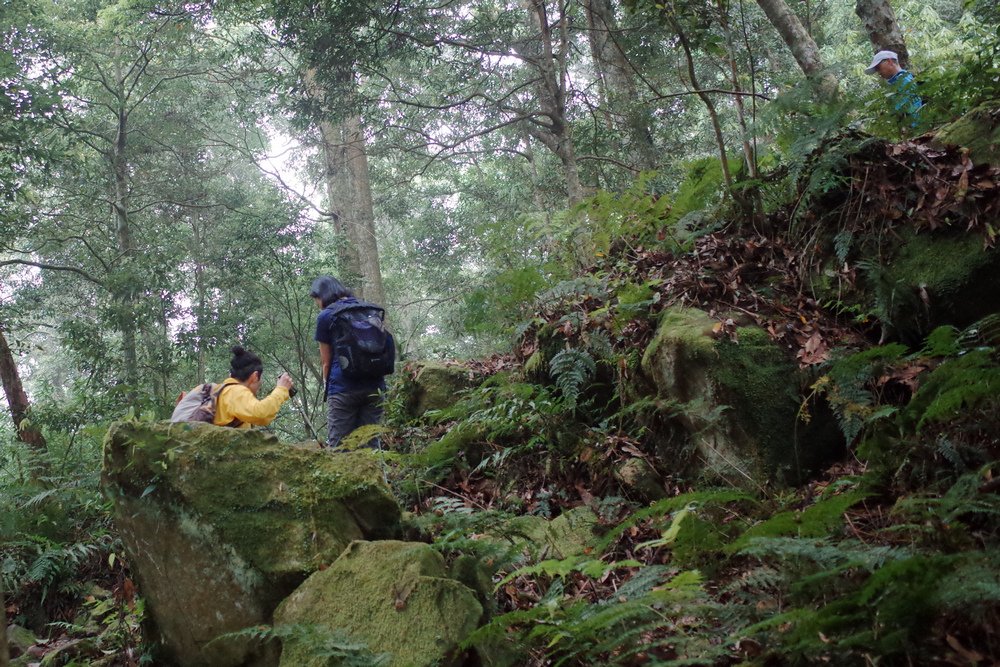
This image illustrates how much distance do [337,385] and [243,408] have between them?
3.88ft

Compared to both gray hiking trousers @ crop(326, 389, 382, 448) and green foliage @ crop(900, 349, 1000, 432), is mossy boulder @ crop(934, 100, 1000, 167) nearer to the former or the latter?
green foliage @ crop(900, 349, 1000, 432)

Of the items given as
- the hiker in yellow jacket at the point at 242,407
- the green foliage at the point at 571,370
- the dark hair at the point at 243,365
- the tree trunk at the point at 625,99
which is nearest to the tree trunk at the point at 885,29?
the tree trunk at the point at 625,99

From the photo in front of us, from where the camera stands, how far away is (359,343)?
6.43 meters

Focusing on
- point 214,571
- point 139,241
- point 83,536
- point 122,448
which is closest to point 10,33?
point 139,241

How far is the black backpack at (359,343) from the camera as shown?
21.1ft

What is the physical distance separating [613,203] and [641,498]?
3.14m

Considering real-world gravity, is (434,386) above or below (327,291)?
below

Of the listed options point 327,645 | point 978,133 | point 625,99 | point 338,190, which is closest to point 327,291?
point 327,645

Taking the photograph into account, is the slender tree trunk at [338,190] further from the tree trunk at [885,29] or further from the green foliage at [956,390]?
the green foliage at [956,390]

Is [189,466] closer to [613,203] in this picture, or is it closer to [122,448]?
[122,448]

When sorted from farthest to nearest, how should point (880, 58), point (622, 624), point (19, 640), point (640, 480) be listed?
point (880, 58) → point (19, 640) → point (640, 480) → point (622, 624)

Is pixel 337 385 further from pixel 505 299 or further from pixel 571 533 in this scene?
pixel 571 533

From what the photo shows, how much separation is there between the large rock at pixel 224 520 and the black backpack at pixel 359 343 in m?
1.86

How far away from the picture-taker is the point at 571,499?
16.6 feet
